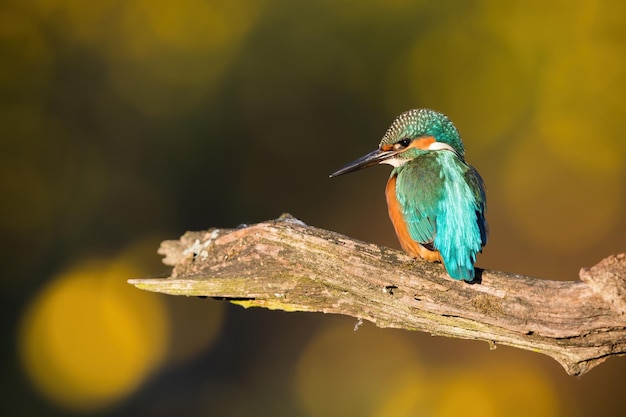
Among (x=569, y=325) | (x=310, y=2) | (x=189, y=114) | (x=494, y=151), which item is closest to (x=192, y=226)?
(x=189, y=114)

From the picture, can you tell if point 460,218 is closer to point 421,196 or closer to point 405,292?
point 421,196

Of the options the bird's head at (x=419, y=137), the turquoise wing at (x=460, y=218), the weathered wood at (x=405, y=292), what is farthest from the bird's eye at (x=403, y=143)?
the weathered wood at (x=405, y=292)

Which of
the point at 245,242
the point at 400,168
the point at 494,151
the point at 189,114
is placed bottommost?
the point at 245,242

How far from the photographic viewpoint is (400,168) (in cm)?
200

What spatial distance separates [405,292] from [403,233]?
10.3 inches

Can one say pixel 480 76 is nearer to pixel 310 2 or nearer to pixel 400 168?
pixel 310 2

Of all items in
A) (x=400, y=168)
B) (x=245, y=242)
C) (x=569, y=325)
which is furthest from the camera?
(x=400, y=168)

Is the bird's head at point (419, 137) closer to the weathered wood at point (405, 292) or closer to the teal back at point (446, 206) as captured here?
the teal back at point (446, 206)

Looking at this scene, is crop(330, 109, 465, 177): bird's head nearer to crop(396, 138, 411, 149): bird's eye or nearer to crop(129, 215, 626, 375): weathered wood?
crop(396, 138, 411, 149): bird's eye

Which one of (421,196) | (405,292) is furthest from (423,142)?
(405,292)

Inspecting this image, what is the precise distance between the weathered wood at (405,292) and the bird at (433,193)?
9 cm

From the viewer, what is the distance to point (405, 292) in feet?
5.54

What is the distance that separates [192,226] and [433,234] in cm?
173

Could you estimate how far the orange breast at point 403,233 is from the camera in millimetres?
1835
